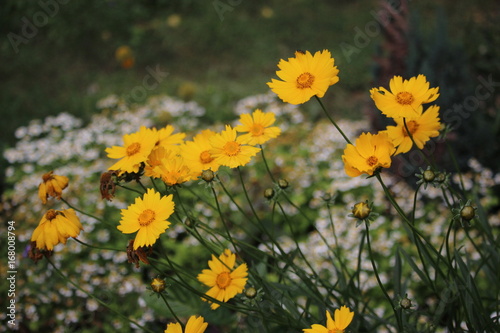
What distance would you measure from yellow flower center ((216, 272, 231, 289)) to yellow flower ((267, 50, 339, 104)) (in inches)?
15.6

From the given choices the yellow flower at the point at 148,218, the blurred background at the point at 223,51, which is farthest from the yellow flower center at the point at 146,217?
the blurred background at the point at 223,51

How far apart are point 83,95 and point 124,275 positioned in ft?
7.71

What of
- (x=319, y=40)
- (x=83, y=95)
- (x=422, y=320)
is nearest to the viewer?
(x=422, y=320)

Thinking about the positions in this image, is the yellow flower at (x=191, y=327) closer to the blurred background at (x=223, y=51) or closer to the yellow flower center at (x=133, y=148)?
the yellow flower center at (x=133, y=148)

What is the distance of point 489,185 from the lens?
267 centimetres

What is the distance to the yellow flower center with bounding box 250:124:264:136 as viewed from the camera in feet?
3.46

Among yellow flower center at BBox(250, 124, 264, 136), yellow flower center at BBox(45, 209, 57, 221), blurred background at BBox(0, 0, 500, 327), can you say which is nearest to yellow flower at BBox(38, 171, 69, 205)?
yellow flower center at BBox(45, 209, 57, 221)

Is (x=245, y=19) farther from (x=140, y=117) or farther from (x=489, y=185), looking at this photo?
(x=489, y=185)

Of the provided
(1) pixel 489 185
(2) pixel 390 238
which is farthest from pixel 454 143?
(2) pixel 390 238

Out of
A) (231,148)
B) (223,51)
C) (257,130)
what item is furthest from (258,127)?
(223,51)

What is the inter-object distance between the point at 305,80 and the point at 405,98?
0.19 meters

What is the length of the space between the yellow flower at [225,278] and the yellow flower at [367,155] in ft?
1.03

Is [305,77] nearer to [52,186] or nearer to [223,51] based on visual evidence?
[52,186]

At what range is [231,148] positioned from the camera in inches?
38.8
